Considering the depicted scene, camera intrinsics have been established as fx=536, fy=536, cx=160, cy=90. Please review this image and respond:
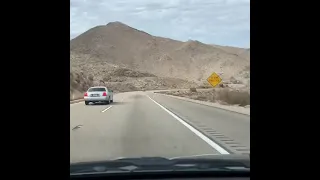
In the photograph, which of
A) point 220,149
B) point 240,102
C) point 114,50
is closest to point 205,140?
point 220,149

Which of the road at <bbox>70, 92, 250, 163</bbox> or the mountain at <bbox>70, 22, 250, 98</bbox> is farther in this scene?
the mountain at <bbox>70, 22, 250, 98</bbox>

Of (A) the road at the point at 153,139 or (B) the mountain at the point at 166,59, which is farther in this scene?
(B) the mountain at the point at 166,59

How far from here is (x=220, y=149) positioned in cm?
1301

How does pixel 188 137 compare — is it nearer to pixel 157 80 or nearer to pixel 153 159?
pixel 153 159

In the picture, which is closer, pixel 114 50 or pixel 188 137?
pixel 188 137

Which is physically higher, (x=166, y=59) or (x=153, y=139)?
(x=166, y=59)

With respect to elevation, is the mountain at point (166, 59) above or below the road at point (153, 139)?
above

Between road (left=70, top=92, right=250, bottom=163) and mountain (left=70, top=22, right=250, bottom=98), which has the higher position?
mountain (left=70, top=22, right=250, bottom=98)

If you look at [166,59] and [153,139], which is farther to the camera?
[166,59]
